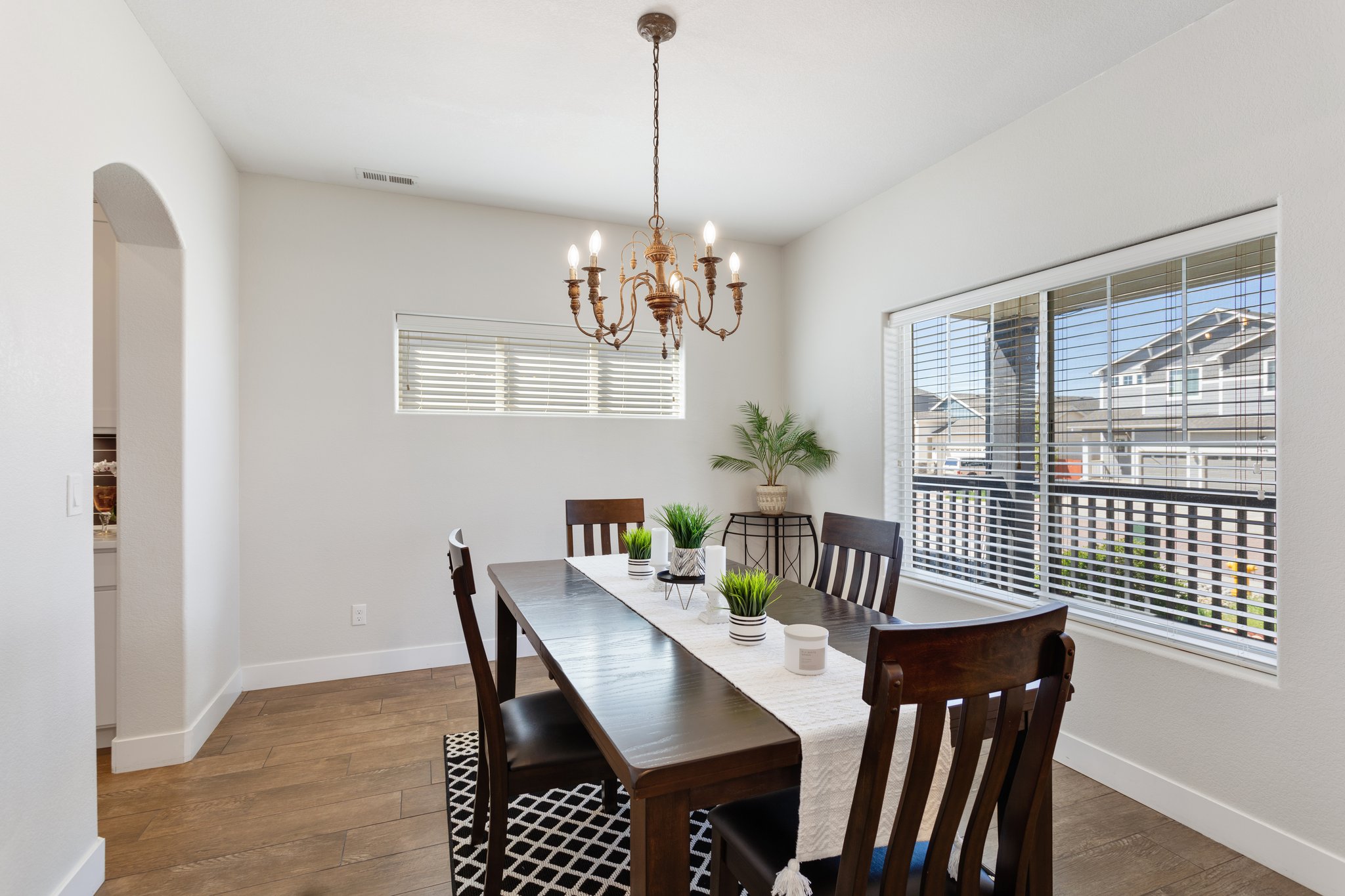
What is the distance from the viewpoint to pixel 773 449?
14.2 ft

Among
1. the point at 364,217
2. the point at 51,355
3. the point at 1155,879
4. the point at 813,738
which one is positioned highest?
the point at 364,217

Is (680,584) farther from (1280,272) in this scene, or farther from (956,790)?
(1280,272)

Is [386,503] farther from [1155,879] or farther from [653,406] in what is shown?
[1155,879]

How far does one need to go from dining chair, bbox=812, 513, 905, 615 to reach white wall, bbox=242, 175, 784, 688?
1.81 metres

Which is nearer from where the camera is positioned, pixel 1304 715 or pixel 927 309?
pixel 1304 715

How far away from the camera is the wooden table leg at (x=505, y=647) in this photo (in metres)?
2.59

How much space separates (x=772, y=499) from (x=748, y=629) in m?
2.60

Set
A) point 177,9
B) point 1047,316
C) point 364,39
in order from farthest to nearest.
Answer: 1. point 1047,316
2. point 364,39
3. point 177,9

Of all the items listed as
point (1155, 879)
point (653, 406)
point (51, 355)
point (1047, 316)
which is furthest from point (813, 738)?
point (653, 406)

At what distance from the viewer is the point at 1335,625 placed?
1.93 m

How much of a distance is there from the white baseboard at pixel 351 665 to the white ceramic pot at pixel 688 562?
1633 millimetres

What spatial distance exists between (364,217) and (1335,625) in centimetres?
436

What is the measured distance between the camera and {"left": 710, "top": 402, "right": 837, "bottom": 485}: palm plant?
4219mm

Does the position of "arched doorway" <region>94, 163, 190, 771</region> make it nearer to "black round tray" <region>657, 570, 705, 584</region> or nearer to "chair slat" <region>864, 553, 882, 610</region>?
"black round tray" <region>657, 570, 705, 584</region>
